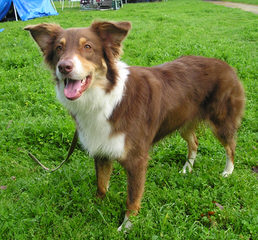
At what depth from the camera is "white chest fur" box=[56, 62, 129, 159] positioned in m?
2.28

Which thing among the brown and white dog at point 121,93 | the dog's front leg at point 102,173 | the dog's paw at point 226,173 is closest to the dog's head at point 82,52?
the brown and white dog at point 121,93

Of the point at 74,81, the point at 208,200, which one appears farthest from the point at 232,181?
the point at 74,81

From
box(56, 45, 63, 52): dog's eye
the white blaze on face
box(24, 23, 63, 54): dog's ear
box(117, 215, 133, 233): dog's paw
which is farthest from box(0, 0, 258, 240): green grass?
the white blaze on face

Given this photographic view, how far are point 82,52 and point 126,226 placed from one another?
1.60 m

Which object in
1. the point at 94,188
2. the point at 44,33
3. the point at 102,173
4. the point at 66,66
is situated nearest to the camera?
the point at 66,66

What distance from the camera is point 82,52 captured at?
221 cm

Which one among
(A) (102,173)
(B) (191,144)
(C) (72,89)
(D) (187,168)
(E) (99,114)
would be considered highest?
(C) (72,89)

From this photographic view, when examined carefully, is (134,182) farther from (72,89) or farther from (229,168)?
(229,168)

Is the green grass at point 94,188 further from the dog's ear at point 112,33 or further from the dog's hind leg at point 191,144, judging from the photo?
the dog's ear at point 112,33

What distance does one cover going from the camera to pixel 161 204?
2799 mm

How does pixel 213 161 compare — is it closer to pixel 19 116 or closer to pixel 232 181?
pixel 232 181

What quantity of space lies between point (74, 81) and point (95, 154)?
74 cm

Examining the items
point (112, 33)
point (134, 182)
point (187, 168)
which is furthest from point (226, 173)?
point (112, 33)

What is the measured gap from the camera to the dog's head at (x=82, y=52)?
2090 millimetres
